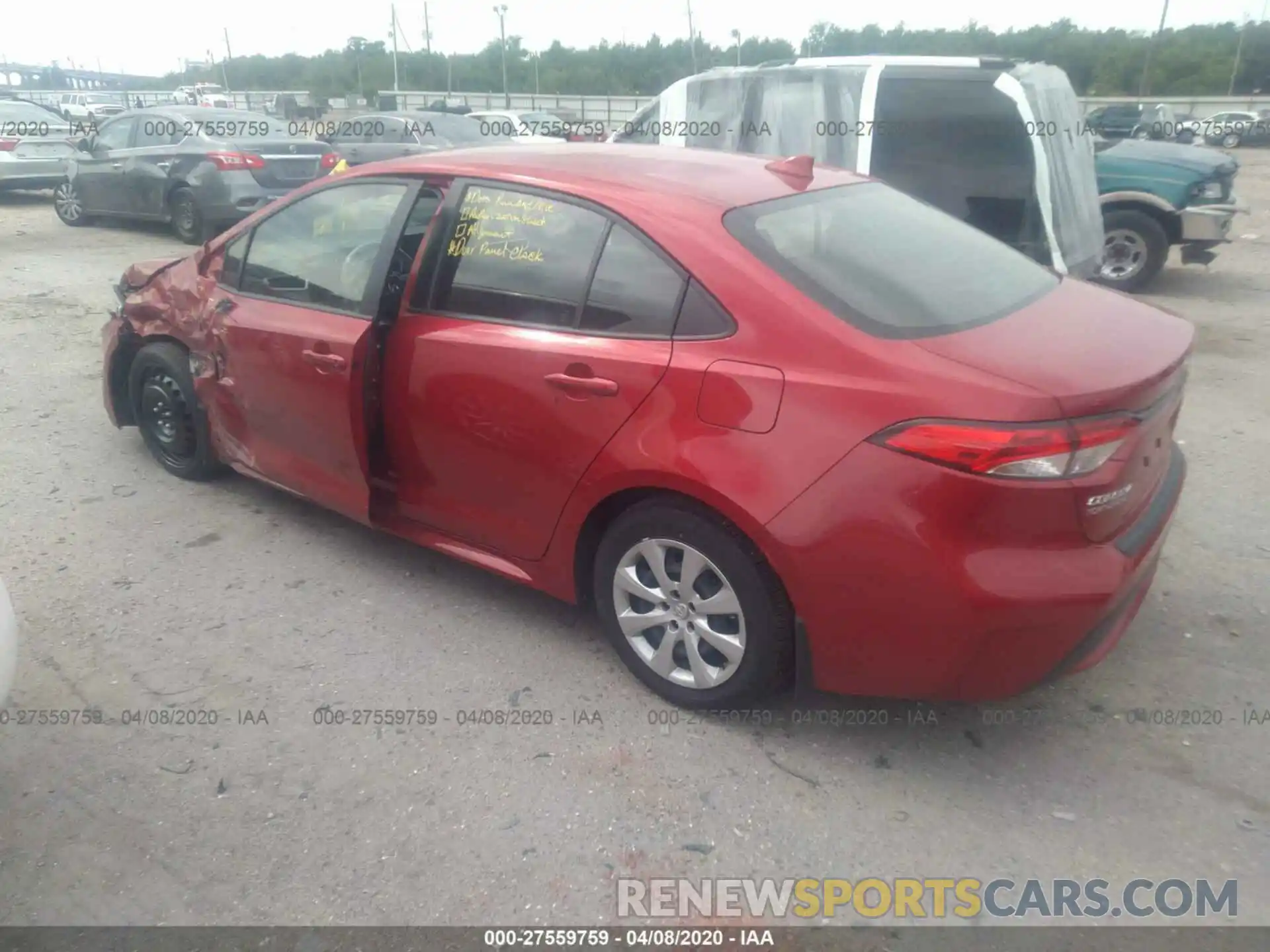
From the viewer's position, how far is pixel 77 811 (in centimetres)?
271

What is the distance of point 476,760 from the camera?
2896 millimetres

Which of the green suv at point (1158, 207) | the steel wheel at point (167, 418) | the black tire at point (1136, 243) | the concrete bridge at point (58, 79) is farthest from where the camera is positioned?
the concrete bridge at point (58, 79)

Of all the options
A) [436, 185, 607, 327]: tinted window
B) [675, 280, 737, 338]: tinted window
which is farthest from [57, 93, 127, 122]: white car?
[675, 280, 737, 338]: tinted window

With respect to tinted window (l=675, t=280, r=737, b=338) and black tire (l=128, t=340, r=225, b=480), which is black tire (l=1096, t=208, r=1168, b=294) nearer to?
tinted window (l=675, t=280, r=737, b=338)

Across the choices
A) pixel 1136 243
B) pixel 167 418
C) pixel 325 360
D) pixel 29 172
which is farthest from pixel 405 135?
pixel 325 360

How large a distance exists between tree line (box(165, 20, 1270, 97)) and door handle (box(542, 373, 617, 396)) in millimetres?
37138

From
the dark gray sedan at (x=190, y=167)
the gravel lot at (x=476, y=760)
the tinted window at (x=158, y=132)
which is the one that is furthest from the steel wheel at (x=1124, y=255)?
the tinted window at (x=158, y=132)

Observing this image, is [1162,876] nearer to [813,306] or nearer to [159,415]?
[813,306]

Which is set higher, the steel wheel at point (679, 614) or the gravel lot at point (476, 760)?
the steel wheel at point (679, 614)

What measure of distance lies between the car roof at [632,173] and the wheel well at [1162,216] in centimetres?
643

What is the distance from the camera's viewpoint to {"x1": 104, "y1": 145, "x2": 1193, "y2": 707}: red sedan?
8.02 feet

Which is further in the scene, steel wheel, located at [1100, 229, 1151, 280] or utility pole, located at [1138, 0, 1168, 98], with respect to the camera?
utility pole, located at [1138, 0, 1168, 98]

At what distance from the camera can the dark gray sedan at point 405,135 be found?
13648 mm

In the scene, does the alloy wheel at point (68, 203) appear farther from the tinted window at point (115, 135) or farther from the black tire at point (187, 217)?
the black tire at point (187, 217)
